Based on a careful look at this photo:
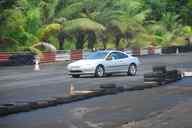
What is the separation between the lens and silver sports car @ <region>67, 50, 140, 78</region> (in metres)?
30.0

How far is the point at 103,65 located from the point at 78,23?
24308 mm

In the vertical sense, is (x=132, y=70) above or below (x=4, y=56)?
below

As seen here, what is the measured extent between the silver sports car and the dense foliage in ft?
30.8

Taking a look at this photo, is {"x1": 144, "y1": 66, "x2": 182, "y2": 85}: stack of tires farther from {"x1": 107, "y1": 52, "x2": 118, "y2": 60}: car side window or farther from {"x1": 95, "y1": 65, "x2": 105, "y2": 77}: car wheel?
{"x1": 107, "y1": 52, "x2": 118, "y2": 60}: car side window

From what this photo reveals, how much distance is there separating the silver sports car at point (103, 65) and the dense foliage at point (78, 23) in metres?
9.38

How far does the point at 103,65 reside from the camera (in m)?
30.3

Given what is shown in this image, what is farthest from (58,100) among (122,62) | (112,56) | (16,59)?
(16,59)

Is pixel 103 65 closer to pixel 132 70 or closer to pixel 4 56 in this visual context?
pixel 132 70

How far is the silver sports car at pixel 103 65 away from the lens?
98.4 feet

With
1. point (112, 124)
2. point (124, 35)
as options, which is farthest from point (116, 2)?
point (112, 124)

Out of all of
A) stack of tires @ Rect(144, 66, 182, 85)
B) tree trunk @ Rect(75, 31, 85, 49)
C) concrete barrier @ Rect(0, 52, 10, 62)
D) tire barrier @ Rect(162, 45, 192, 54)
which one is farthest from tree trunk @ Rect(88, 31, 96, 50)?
stack of tires @ Rect(144, 66, 182, 85)

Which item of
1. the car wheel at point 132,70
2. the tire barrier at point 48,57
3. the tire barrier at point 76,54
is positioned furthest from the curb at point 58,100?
the tire barrier at point 76,54

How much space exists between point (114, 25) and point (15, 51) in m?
14.7

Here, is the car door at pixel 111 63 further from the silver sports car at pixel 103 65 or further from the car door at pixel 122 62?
the car door at pixel 122 62
